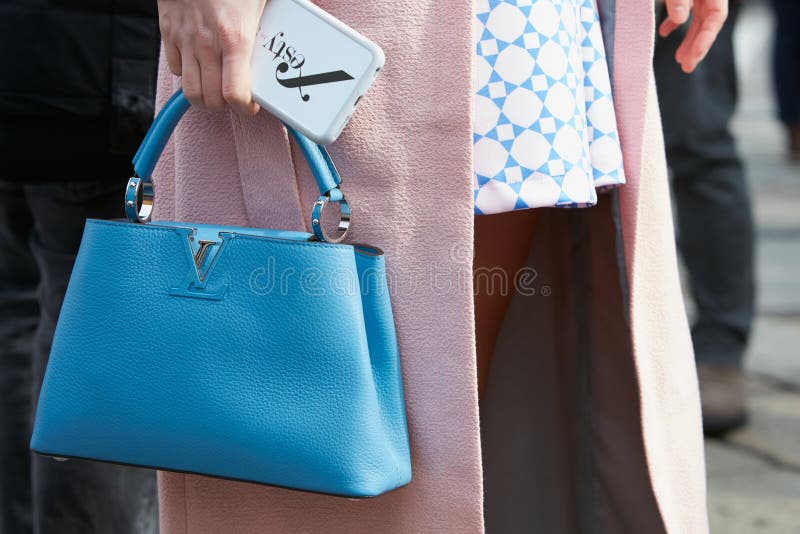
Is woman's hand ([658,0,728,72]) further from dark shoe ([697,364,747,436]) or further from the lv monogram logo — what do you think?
dark shoe ([697,364,747,436])

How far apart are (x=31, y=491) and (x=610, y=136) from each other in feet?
3.83

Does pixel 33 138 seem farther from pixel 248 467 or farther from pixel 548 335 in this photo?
pixel 548 335

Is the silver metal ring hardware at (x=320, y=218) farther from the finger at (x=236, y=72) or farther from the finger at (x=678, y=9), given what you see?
the finger at (x=678, y=9)

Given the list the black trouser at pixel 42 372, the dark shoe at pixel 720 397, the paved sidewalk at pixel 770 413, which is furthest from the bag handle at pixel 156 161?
the dark shoe at pixel 720 397

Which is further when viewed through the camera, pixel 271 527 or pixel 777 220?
pixel 777 220

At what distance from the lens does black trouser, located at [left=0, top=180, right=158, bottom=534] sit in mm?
1689

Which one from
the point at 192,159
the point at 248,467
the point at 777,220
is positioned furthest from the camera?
the point at 777,220

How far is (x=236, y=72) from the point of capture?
1.23 metres

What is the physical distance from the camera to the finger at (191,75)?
124cm

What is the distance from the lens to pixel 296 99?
1.24m

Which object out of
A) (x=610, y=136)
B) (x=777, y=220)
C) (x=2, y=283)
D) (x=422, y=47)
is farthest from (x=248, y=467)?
(x=777, y=220)

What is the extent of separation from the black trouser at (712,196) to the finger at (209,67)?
181cm

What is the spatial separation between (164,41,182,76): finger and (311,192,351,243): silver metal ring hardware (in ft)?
0.71

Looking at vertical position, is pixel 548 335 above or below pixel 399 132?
below
